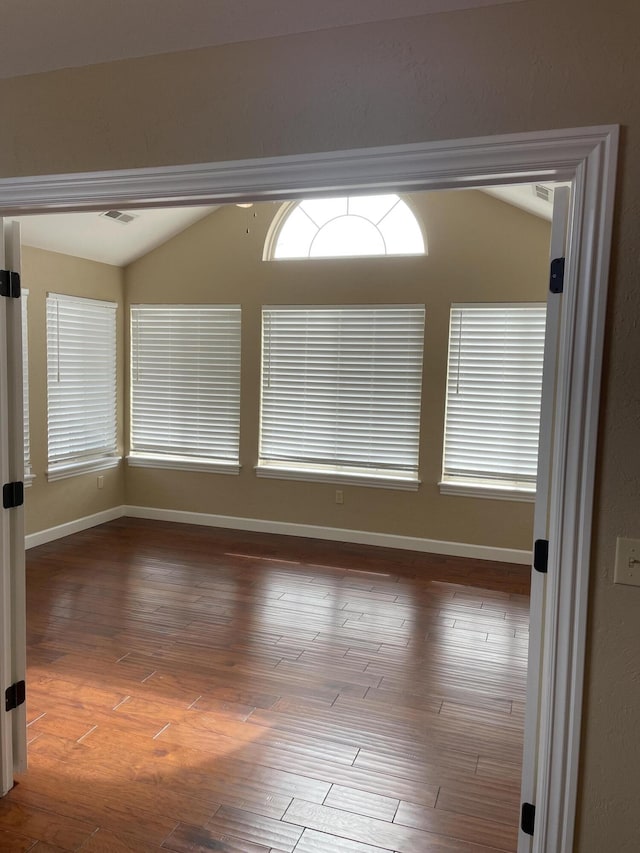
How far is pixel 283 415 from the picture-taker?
6.12 m

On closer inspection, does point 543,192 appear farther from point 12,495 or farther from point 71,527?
point 71,527

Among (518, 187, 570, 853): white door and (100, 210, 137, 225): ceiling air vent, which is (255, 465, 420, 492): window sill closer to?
(100, 210, 137, 225): ceiling air vent

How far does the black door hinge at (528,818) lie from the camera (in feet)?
6.01

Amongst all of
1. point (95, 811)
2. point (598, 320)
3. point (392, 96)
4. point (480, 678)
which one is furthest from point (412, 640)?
point (392, 96)

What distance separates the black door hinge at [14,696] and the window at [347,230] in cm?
435

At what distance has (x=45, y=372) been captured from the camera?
5.57 meters

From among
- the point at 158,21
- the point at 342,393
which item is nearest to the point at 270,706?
the point at 158,21

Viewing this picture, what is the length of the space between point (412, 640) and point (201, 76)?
3.31m

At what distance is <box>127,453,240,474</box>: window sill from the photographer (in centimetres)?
630

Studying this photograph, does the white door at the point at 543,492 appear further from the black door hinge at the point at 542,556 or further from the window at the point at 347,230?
the window at the point at 347,230

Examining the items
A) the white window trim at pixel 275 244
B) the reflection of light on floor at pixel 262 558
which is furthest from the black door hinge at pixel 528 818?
the white window trim at pixel 275 244

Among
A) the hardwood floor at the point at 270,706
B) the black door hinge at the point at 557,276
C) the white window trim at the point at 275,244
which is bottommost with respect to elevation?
the hardwood floor at the point at 270,706

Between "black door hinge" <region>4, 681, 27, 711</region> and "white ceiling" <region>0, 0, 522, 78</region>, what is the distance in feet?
7.44

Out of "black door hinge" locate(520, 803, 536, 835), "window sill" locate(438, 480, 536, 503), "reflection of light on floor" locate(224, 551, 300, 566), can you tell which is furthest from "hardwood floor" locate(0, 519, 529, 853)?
"window sill" locate(438, 480, 536, 503)
